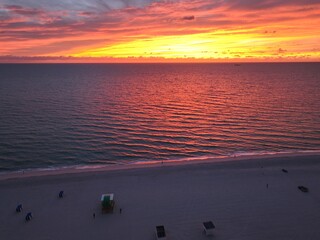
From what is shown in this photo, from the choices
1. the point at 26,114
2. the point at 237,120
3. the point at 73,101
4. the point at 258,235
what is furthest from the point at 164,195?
the point at 73,101

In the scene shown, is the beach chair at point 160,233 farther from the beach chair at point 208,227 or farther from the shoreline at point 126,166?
the shoreline at point 126,166

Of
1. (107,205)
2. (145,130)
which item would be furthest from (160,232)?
(145,130)

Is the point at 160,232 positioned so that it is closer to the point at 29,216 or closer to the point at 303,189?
the point at 29,216

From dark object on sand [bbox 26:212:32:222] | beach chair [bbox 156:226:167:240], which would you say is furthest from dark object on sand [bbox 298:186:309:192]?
dark object on sand [bbox 26:212:32:222]

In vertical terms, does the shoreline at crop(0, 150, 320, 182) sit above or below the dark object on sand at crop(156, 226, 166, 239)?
above

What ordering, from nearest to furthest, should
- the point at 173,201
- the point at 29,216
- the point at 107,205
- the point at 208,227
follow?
the point at 208,227
the point at 29,216
the point at 107,205
the point at 173,201

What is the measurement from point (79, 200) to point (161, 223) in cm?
978

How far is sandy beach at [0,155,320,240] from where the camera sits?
22.8 m

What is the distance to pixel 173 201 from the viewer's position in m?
27.4

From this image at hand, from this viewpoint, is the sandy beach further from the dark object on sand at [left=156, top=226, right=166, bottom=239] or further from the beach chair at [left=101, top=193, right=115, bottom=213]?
the dark object on sand at [left=156, top=226, right=166, bottom=239]

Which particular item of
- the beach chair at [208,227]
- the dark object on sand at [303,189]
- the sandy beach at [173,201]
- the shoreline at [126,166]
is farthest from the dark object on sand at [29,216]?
the dark object on sand at [303,189]

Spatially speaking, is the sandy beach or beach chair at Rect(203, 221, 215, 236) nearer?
Result: beach chair at Rect(203, 221, 215, 236)

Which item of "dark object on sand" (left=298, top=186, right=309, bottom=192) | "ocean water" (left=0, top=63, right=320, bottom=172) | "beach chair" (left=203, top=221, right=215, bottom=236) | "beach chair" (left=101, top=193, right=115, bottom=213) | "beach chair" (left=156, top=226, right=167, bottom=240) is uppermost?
"ocean water" (left=0, top=63, right=320, bottom=172)

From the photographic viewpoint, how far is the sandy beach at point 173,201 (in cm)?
2283
